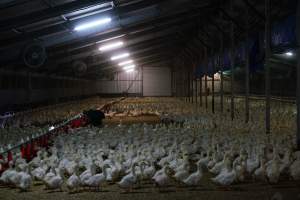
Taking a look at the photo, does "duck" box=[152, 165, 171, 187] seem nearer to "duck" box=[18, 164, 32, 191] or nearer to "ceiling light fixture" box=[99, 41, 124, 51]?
"duck" box=[18, 164, 32, 191]

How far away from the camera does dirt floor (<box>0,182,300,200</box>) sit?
27.3ft

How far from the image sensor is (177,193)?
862 centimetres

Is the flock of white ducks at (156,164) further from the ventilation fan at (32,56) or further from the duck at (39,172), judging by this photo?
the ventilation fan at (32,56)

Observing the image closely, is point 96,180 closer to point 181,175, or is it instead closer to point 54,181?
point 54,181

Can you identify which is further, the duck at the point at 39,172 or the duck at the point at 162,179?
the duck at the point at 39,172

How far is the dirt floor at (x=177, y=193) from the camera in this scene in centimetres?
834

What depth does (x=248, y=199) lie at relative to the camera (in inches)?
319

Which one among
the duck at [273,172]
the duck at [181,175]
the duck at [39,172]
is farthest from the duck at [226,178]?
the duck at [39,172]

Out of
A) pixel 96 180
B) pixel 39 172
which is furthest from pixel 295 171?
pixel 39 172

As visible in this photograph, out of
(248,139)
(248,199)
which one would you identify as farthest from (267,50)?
(248,199)

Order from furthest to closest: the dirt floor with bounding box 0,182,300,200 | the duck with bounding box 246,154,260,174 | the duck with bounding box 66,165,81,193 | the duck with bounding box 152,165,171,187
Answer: the duck with bounding box 246,154,260,174 → the duck with bounding box 152,165,171,187 → the duck with bounding box 66,165,81,193 → the dirt floor with bounding box 0,182,300,200

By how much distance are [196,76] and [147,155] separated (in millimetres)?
29239

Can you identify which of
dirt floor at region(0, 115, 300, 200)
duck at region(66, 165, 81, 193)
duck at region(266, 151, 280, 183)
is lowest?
dirt floor at region(0, 115, 300, 200)

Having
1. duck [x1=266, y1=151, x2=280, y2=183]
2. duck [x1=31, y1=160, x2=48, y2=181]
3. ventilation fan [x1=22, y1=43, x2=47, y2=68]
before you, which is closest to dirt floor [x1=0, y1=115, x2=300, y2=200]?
duck [x1=266, y1=151, x2=280, y2=183]
